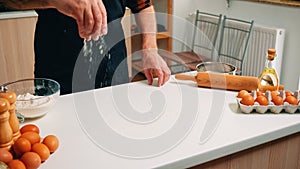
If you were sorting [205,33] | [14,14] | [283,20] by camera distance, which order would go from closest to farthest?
[14,14] → [283,20] → [205,33]

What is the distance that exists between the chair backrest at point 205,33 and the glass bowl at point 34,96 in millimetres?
2473

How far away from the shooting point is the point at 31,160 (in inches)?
29.0

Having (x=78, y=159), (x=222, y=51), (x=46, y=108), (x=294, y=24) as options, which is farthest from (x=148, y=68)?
(x=222, y=51)

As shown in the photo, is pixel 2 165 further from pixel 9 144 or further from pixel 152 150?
pixel 152 150

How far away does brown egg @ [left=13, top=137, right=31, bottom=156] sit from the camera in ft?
2.51

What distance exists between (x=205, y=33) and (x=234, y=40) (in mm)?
353

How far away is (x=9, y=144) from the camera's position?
0.80 meters

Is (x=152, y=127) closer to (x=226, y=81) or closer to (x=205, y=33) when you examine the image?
(x=226, y=81)

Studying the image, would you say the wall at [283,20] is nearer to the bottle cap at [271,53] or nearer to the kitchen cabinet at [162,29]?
the kitchen cabinet at [162,29]

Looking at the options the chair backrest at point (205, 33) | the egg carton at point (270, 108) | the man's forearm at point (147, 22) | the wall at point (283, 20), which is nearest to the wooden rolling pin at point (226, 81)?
the egg carton at point (270, 108)

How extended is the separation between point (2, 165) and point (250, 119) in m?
0.64

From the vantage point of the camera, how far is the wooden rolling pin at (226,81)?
1.18 m

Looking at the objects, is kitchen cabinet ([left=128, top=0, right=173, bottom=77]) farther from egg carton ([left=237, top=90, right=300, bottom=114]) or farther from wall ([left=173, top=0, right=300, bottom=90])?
egg carton ([left=237, top=90, right=300, bottom=114])

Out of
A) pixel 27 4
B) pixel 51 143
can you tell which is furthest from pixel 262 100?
pixel 27 4
